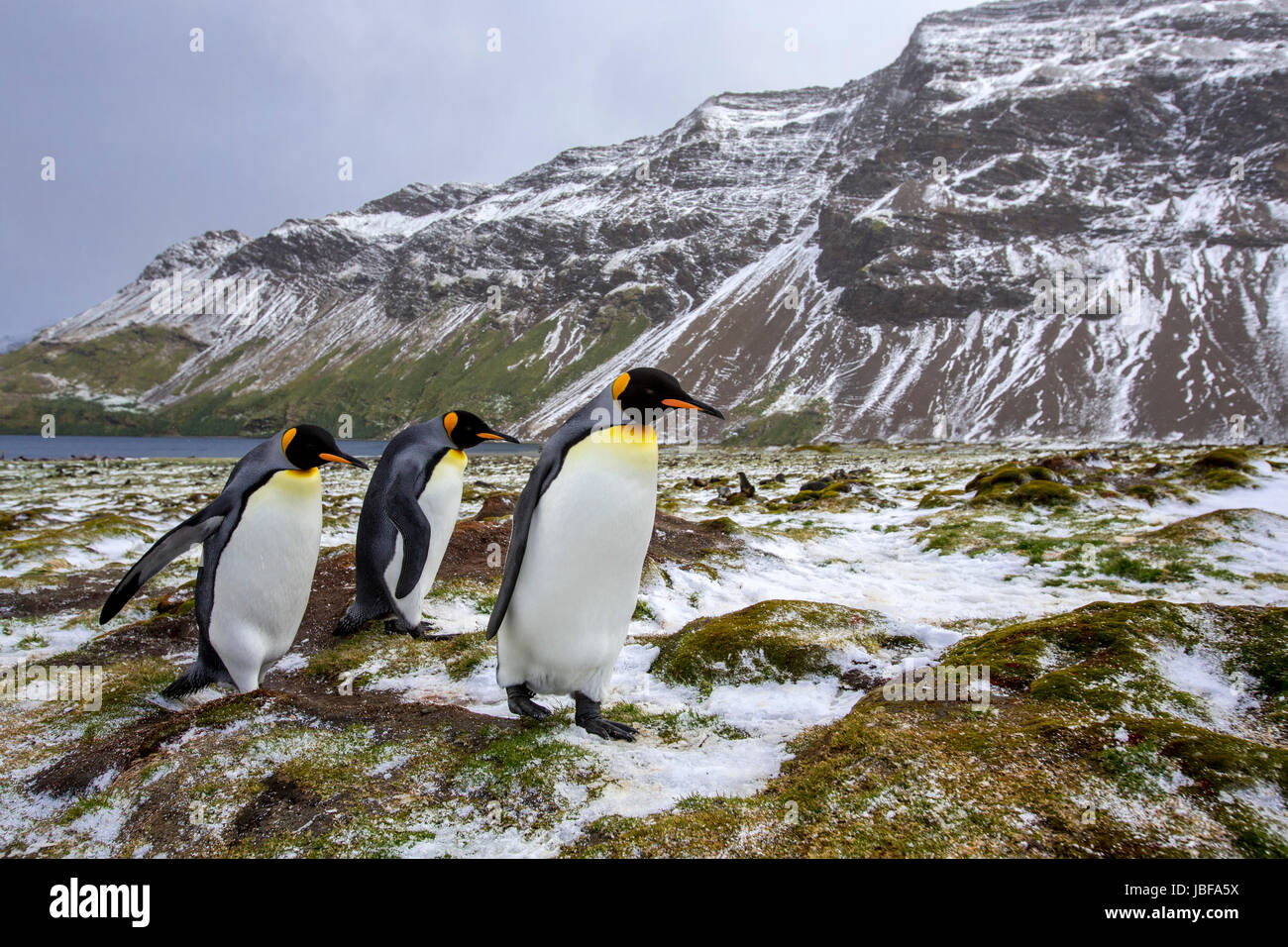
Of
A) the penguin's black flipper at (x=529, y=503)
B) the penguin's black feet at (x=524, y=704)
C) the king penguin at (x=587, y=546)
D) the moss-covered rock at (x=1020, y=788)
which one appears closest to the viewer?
the moss-covered rock at (x=1020, y=788)

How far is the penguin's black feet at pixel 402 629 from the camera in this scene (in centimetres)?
727

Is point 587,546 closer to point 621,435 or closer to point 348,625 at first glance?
point 621,435

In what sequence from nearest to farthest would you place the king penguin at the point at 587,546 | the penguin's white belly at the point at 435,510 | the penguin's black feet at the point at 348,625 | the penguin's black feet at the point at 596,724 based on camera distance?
the penguin's black feet at the point at 596,724
the king penguin at the point at 587,546
the penguin's black feet at the point at 348,625
the penguin's white belly at the point at 435,510

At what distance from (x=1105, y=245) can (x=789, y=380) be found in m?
70.5

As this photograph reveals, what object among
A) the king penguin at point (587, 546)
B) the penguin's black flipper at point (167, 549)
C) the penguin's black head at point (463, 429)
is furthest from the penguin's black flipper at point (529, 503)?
the penguin's black head at point (463, 429)

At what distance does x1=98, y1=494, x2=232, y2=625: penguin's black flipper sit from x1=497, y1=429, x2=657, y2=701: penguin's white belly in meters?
3.04

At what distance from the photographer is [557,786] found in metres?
3.83

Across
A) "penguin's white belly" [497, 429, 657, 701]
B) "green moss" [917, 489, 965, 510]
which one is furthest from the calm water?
"penguin's white belly" [497, 429, 657, 701]

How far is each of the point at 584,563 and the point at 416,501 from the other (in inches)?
117

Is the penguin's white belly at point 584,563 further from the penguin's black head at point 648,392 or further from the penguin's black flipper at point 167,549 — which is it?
the penguin's black flipper at point 167,549

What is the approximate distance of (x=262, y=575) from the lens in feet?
19.8

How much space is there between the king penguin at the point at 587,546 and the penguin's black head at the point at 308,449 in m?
2.23

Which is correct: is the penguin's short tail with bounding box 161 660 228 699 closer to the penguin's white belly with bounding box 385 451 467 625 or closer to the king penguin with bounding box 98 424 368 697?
the king penguin with bounding box 98 424 368 697

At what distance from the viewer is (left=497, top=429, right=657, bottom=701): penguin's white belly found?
482cm
